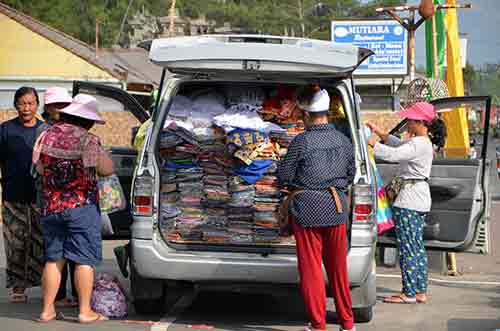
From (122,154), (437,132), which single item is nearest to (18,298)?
(122,154)

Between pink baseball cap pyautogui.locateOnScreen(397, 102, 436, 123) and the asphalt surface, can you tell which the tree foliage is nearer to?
the asphalt surface

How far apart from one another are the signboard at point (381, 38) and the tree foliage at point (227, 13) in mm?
24372

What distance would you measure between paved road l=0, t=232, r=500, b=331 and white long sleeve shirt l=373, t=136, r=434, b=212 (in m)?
0.95

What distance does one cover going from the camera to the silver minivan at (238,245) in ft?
22.7

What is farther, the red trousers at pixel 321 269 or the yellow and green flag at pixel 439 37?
the yellow and green flag at pixel 439 37

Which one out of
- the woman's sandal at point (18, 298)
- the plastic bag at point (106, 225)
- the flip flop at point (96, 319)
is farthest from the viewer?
the woman's sandal at point (18, 298)

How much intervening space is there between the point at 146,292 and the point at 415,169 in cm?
259

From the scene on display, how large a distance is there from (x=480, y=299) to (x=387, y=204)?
4.91ft

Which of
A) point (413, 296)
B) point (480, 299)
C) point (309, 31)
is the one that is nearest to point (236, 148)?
point (413, 296)

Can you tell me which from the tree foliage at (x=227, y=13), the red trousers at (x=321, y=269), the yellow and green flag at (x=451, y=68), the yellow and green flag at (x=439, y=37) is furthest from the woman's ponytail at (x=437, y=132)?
the tree foliage at (x=227, y=13)

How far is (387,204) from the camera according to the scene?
329 inches

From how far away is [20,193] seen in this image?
8.04 m

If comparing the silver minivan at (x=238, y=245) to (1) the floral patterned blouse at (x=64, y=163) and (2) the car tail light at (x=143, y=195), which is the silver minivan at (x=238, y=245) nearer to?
(2) the car tail light at (x=143, y=195)

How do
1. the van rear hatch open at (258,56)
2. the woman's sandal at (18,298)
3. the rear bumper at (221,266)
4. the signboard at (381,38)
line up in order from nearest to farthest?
1. the van rear hatch open at (258,56)
2. the rear bumper at (221,266)
3. the woman's sandal at (18,298)
4. the signboard at (381,38)
